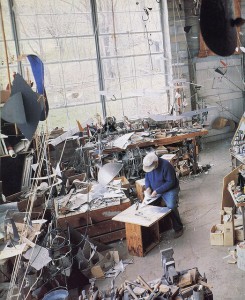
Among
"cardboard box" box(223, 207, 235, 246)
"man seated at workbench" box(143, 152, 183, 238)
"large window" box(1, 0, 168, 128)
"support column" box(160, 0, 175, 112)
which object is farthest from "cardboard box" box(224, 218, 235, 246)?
"support column" box(160, 0, 175, 112)

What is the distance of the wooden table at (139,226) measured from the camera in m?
4.88

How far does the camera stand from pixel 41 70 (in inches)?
115

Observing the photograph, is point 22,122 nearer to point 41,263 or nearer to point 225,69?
point 41,263

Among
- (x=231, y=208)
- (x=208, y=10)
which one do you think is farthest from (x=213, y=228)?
(x=208, y=10)

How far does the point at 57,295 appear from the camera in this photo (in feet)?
13.2

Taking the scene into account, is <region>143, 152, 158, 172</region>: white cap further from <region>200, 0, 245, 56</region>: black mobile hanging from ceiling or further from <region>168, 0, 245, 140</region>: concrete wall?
<region>168, 0, 245, 140</region>: concrete wall

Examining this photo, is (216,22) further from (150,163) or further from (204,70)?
(204,70)

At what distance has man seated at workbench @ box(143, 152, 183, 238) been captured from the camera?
214 inches

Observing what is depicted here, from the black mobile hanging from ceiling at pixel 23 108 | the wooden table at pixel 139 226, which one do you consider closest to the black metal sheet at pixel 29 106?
the black mobile hanging from ceiling at pixel 23 108

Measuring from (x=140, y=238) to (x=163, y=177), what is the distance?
1.06 m

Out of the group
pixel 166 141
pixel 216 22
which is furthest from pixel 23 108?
pixel 166 141

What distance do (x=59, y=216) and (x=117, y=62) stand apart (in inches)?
208

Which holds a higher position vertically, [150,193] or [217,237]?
[150,193]

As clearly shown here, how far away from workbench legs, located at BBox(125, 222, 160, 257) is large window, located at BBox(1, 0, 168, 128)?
3781 mm
